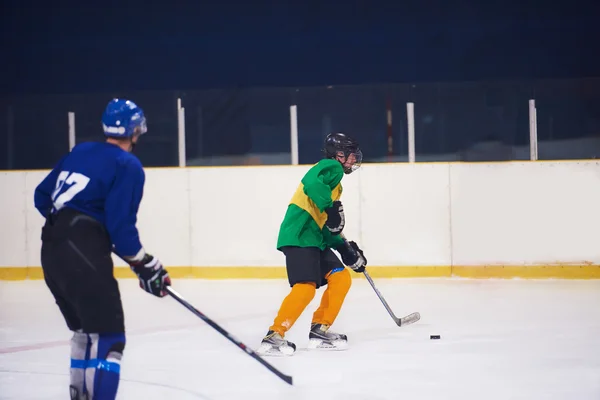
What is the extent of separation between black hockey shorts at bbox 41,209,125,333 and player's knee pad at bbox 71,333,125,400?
4 centimetres

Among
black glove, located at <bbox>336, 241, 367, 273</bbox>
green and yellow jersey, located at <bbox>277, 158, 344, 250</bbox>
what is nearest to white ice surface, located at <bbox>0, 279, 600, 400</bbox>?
black glove, located at <bbox>336, 241, 367, 273</bbox>

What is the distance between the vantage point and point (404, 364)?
4.37m

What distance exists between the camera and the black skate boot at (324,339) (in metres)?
4.83

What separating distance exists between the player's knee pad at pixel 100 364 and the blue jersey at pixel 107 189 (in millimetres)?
264

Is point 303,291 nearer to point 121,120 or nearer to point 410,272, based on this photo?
point 121,120

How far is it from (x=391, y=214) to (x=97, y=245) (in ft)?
17.6

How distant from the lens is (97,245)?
2973mm

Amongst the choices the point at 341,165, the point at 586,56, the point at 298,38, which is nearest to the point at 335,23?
the point at 298,38

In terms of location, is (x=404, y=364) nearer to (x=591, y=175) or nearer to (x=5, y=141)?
(x=591, y=175)

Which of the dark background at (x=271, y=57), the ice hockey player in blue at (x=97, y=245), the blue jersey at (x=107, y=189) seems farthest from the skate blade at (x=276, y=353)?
the dark background at (x=271, y=57)

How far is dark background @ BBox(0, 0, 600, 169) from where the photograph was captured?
9.06 meters

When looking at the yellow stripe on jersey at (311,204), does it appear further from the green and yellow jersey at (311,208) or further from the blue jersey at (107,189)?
the blue jersey at (107,189)

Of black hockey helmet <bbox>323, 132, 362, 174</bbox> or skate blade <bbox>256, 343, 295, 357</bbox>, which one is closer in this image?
skate blade <bbox>256, 343, 295, 357</bbox>

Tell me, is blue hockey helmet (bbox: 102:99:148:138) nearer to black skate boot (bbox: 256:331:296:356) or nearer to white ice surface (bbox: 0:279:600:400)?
white ice surface (bbox: 0:279:600:400)
